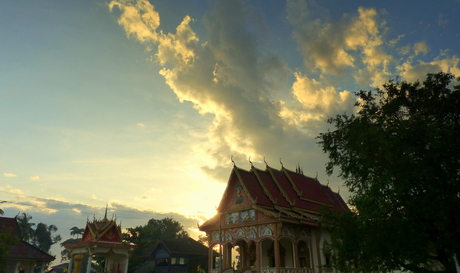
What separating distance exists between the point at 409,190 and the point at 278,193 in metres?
13.0

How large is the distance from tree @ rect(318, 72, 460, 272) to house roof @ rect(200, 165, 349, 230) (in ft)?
26.5

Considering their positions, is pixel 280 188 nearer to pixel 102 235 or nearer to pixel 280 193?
pixel 280 193

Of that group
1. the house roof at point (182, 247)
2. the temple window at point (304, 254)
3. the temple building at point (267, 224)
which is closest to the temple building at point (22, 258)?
the temple building at point (267, 224)

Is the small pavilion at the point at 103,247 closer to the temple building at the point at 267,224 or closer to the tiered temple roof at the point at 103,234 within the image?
the tiered temple roof at the point at 103,234

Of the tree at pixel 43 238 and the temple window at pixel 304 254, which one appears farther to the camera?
the tree at pixel 43 238

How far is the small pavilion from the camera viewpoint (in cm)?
2447

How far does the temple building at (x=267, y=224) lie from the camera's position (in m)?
21.4

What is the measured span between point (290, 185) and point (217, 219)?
23.1 feet

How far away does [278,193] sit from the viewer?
81.4ft

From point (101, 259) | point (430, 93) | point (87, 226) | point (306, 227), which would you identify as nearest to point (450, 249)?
point (430, 93)

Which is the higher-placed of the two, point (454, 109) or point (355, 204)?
point (454, 109)

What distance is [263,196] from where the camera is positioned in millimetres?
23422

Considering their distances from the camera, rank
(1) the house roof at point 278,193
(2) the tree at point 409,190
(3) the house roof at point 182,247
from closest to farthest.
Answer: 1. (2) the tree at point 409,190
2. (1) the house roof at point 278,193
3. (3) the house roof at point 182,247

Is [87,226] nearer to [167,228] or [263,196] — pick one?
[263,196]
